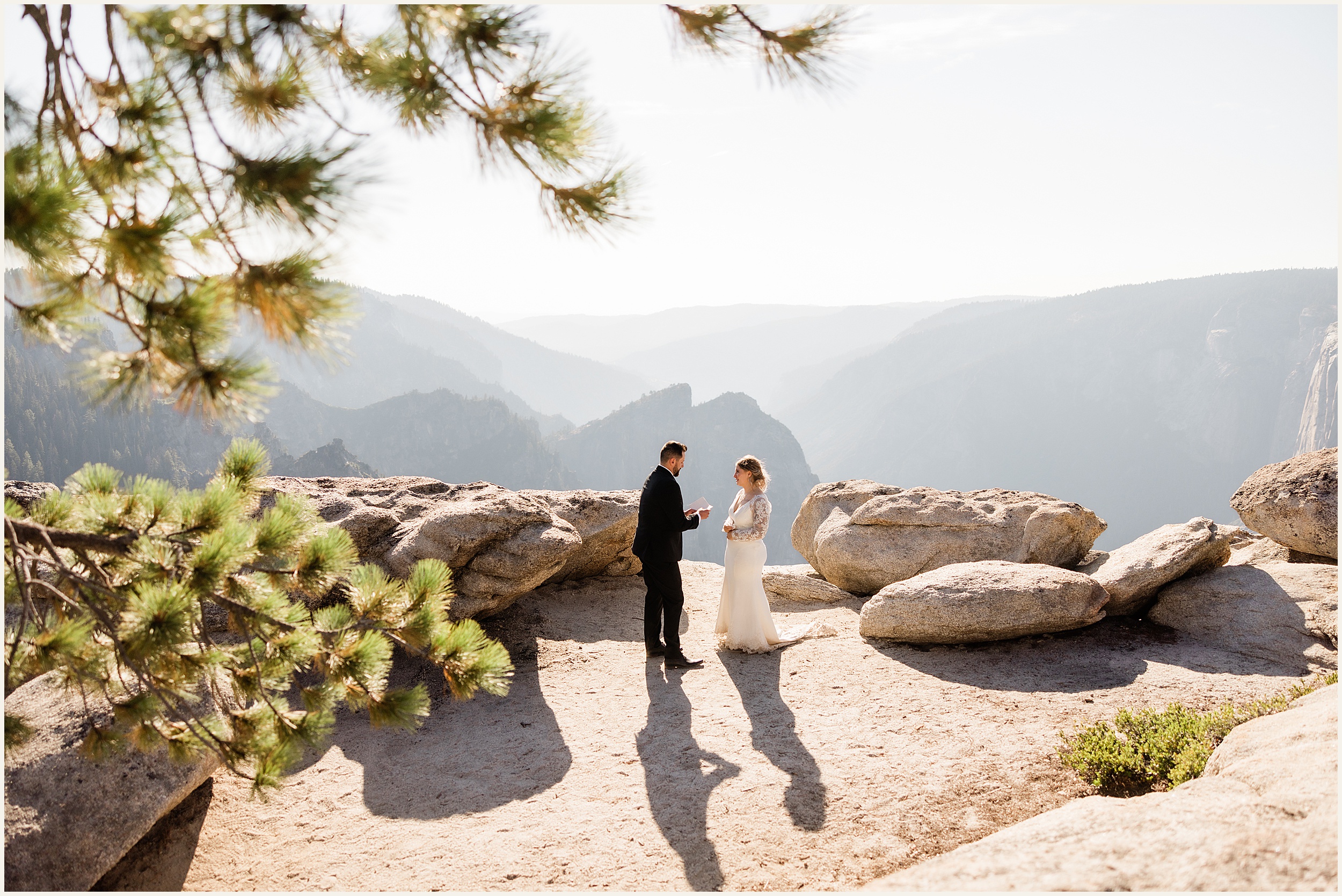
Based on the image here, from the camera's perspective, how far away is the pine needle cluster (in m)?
3.20

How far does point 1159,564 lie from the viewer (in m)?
8.39

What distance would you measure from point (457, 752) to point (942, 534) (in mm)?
7415

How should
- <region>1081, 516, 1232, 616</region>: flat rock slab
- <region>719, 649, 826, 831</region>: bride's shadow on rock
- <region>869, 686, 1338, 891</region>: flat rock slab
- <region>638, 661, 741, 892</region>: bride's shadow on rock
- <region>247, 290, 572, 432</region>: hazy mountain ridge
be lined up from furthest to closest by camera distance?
<region>247, 290, 572, 432</region>: hazy mountain ridge < <region>1081, 516, 1232, 616</region>: flat rock slab < <region>719, 649, 826, 831</region>: bride's shadow on rock < <region>638, 661, 741, 892</region>: bride's shadow on rock < <region>869, 686, 1338, 891</region>: flat rock slab

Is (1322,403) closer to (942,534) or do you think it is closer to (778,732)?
(942,534)

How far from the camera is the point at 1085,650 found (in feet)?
25.3

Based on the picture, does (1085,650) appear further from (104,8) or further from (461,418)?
(461,418)

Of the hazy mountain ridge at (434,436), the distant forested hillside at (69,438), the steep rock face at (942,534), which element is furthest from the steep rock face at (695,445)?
the steep rock face at (942,534)

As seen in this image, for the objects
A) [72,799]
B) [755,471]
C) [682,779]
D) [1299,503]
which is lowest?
[682,779]

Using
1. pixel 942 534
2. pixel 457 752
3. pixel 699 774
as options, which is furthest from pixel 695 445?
pixel 699 774

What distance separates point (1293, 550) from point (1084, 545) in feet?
7.75

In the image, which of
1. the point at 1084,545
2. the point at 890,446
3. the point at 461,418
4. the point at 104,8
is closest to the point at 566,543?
the point at 104,8

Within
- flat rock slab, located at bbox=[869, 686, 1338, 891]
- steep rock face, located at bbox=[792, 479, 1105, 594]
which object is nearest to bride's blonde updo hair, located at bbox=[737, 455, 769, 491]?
steep rock face, located at bbox=[792, 479, 1105, 594]

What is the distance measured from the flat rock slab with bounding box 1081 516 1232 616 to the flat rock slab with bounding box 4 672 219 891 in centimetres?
927

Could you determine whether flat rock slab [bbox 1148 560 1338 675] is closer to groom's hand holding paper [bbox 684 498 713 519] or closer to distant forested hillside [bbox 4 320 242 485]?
groom's hand holding paper [bbox 684 498 713 519]
